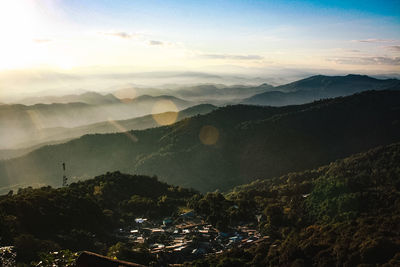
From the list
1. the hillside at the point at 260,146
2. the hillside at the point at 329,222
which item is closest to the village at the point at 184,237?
the hillside at the point at 329,222

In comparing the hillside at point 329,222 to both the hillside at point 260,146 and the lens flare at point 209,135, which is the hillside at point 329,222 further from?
the lens flare at point 209,135

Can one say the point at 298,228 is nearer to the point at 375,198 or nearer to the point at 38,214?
the point at 375,198

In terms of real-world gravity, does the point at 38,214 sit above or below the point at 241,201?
above

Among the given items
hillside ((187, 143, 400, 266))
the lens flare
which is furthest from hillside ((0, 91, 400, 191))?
hillside ((187, 143, 400, 266))

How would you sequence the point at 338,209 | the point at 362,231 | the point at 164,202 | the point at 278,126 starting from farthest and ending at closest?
the point at 278,126 < the point at 164,202 < the point at 338,209 < the point at 362,231

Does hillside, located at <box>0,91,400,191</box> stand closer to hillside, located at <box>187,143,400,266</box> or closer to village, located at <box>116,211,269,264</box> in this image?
hillside, located at <box>187,143,400,266</box>

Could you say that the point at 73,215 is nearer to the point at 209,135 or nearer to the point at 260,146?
the point at 260,146

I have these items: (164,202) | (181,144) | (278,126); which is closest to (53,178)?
(181,144)

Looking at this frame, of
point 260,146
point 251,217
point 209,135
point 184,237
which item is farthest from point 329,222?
point 209,135
